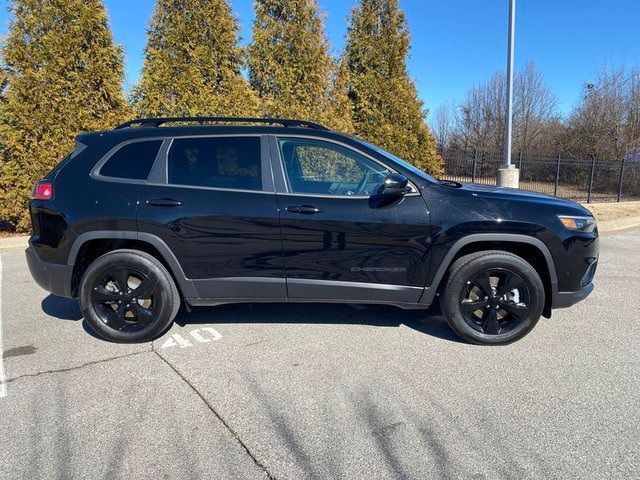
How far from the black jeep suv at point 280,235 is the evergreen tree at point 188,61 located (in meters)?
5.82

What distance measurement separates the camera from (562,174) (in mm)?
20016

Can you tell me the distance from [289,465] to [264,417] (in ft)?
1.46

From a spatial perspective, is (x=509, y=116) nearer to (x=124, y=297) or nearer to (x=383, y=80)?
(x=383, y=80)

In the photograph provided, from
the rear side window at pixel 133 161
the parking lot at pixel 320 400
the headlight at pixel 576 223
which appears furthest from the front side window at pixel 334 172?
the headlight at pixel 576 223

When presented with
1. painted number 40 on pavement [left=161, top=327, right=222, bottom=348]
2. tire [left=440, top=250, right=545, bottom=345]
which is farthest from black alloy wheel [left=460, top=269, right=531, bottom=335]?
painted number 40 on pavement [left=161, top=327, right=222, bottom=348]

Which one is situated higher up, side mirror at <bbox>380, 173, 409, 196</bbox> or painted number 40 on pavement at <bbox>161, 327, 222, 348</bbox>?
side mirror at <bbox>380, 173, 409, 196</bbox>

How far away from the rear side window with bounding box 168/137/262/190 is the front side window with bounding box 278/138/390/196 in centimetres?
26

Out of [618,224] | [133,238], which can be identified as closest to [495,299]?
[133,238]

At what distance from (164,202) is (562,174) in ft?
68.4

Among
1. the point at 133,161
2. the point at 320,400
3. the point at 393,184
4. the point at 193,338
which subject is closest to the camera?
the point at 320,400

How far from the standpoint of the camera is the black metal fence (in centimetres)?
1544

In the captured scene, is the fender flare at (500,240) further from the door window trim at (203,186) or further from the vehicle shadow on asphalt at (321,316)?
the door window trim at (203,186)

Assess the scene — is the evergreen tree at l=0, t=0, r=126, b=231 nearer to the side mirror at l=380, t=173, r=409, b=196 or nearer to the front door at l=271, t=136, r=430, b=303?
the front door at l=271, t=136, r=430, b=303

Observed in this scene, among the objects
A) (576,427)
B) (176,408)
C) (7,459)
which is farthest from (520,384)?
(7,459)
